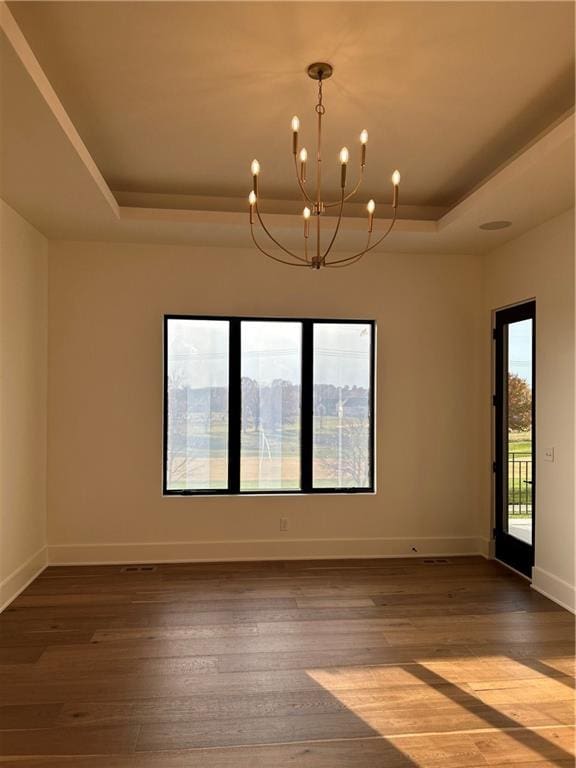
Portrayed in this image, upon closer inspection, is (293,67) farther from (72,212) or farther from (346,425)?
→ (346,425)

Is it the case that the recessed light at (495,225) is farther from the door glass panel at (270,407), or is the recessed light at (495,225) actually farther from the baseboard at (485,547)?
the baseboard at (485,547)

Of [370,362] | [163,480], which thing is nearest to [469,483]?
[370,362]

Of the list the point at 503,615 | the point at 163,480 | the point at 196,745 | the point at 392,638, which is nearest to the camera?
the point at 196,745

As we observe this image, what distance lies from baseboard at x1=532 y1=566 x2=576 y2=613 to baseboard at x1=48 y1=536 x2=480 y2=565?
98 cm

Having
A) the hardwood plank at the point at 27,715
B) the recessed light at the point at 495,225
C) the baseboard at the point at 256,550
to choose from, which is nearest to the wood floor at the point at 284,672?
the hardwood plank at the point at 27,715

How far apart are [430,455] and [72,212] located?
3.68 metres

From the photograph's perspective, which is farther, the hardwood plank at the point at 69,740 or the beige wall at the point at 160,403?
the beige wall at the point at 160,403

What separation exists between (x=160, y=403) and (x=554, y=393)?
3.22 m

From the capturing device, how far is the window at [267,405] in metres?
5.09

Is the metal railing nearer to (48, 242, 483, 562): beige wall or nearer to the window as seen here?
(48, 242, 483, 562): beige wall

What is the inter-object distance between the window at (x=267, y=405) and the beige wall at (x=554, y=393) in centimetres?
149

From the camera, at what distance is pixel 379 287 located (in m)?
5.23

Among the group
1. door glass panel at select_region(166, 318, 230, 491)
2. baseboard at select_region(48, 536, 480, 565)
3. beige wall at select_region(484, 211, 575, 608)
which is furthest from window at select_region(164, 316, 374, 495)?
beige wall at select_region(484, 211, 575, 608)

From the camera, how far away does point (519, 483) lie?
478cm
